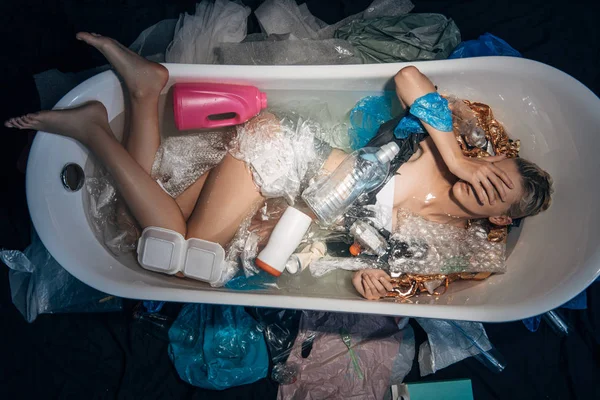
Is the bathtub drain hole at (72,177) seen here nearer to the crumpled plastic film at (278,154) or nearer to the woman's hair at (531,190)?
the crumpled plastic film at (278,154)

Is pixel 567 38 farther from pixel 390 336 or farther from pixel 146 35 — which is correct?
pixel 146 35

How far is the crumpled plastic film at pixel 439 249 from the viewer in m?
1.24

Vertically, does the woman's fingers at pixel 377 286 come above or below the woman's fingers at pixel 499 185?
below

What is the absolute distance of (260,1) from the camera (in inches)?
66.7

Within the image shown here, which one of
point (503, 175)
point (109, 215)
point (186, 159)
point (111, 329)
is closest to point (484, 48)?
point (503, 175)

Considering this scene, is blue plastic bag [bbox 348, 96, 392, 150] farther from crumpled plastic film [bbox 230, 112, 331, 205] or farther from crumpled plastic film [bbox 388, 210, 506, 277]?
crumpled plastic film [bbox 388, 210, 506, 277]

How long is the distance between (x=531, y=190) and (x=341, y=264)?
552 millimetres

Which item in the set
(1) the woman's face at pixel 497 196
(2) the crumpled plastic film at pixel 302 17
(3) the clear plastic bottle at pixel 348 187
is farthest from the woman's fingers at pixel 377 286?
(2) the crumpled plastic film at pixel 302 17

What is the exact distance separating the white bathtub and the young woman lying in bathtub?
0.25ft

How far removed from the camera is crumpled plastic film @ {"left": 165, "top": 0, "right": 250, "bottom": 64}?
1.56 meters

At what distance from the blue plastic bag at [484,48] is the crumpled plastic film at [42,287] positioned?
1580mm

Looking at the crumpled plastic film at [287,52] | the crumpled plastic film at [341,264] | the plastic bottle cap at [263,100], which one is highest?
the crumpled plastic film at [287,52]

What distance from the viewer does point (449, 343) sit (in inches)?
58.6

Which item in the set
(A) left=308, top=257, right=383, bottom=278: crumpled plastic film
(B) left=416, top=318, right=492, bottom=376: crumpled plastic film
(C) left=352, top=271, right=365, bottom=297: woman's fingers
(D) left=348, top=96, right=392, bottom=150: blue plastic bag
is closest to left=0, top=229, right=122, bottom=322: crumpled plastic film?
(A) left=308, top=257, right=383, bottom=278: crumpled plastic film
